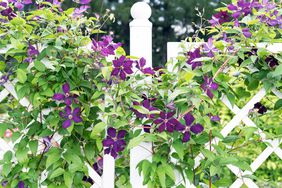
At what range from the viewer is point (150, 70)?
6.46 ft

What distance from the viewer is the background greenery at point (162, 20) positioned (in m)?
6.73

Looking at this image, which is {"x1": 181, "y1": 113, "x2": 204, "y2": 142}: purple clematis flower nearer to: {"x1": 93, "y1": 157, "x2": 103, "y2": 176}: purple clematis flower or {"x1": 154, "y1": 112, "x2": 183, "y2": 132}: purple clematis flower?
{"x1": 154, "y1": 112, "x2": 183, "y2": 132}: purple clematis flower

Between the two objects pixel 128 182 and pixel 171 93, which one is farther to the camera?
pixel 128 182

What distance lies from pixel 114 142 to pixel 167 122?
217 millimetres

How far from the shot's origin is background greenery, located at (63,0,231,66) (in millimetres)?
6727

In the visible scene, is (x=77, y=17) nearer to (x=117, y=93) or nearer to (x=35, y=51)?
(x=35, y=51)

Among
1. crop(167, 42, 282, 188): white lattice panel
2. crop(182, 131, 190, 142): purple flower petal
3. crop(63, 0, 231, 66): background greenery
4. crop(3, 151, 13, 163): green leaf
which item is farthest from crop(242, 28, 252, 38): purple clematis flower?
crop(63, 0, 231, 66): background greenery

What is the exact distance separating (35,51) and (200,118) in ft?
2.17

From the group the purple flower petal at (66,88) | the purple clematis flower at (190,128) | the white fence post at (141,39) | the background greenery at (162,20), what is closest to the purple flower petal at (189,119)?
the purple clematis flower at (190,128)

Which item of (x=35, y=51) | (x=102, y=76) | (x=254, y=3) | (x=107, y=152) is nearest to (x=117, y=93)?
(x=102, y=76)

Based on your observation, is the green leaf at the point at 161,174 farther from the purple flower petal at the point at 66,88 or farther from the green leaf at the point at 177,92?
the purple flower petal at the point at 66,88

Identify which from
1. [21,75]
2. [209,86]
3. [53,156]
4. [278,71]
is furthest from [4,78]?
[278,71]

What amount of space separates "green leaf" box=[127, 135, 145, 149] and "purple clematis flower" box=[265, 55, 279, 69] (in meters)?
0.56

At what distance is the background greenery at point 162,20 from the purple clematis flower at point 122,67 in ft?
15.6
